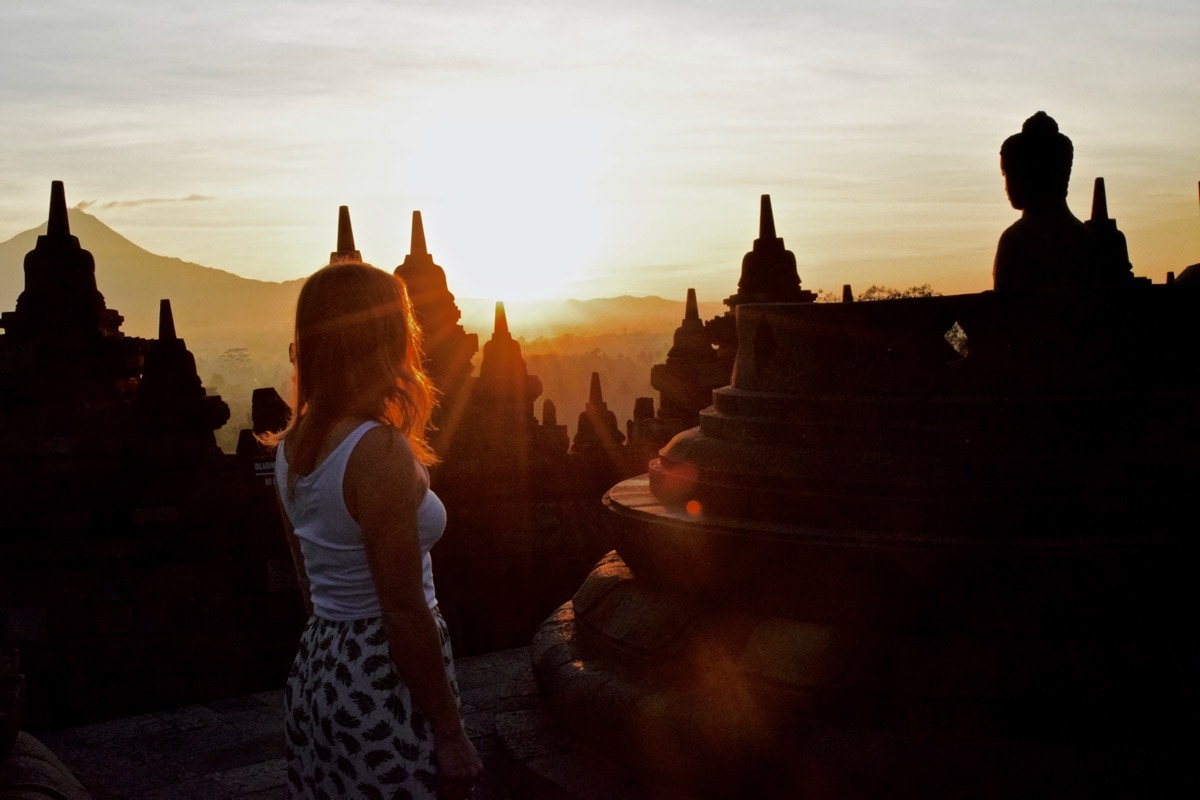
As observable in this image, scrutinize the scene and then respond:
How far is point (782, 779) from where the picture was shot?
160 inches

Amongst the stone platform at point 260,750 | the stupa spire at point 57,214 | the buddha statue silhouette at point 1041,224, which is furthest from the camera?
the stupa spire at point 57,214

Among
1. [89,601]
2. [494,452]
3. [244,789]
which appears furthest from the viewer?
[494,452]

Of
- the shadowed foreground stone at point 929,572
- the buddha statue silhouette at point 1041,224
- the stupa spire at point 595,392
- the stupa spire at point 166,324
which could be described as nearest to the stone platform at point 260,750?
the shadowed foreground stone at point 929,572

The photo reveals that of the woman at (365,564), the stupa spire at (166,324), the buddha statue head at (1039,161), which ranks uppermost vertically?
the buddha statue head at (1039,161)

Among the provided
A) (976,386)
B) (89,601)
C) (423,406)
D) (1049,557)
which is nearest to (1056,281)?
Answer: (976,386)

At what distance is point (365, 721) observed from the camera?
2713 millimetres

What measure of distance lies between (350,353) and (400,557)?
0.52m

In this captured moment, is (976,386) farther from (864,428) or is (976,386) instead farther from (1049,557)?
(1049,557)

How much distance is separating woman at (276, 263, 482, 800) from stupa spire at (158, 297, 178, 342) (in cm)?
776

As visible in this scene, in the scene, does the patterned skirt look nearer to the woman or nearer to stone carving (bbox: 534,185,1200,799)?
the woman

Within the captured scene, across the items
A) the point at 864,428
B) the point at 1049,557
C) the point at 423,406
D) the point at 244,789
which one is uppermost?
the point at 423,406

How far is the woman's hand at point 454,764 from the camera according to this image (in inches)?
108

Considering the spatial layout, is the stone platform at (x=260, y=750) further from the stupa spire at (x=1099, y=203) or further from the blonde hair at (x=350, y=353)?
the stupa spire at (x=1099, y=203)

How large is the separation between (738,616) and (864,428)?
0.97 metres
